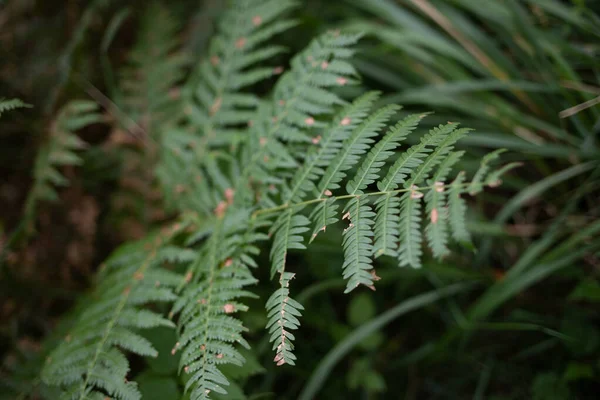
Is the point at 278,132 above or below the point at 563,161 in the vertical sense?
below

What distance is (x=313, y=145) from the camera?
1329 millimetres

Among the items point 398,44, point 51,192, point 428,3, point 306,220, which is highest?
point 428,3

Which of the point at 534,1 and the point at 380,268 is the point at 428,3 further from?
the point at 380,268

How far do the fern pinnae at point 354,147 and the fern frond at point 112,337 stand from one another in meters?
0.56

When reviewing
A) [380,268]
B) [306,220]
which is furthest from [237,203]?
[380,268]

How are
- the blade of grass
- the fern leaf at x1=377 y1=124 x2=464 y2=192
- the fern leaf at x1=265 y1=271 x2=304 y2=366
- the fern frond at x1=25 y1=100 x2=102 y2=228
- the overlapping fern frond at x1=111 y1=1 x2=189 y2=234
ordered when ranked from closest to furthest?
the fern leaf at x1=265 y1=271 x2=304 y2=366 < the fern leaf at x1=377 y1=124 x2=464 y2=192 < the blade of grass < the fern frond at x1=25 y1=100 x2=102 y2=228 < the overlapping fern frond at x1=111 y1=1 x2=189 y2=234

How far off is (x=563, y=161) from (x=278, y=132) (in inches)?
48.6

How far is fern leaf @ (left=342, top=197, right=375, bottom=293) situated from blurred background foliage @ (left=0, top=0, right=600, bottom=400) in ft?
2.33

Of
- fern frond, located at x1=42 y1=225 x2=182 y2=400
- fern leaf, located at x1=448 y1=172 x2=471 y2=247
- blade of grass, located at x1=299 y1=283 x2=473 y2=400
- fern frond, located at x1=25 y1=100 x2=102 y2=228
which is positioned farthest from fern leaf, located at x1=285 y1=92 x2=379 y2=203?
fern frond, located at x1=25 y1=100 x2=102 y2=228

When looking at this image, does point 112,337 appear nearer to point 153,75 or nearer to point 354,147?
point 354,147

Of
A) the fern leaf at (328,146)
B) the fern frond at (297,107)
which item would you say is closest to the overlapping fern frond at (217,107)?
the fern frond at (297,107)

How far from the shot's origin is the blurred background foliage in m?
1.64

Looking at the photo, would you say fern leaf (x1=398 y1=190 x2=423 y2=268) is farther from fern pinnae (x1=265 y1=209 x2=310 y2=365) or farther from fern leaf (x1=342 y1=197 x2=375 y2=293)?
fern pinnae (x1=265 y1=209 x2=310 y2=365)

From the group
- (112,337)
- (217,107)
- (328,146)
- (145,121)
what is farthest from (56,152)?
(328,146)
